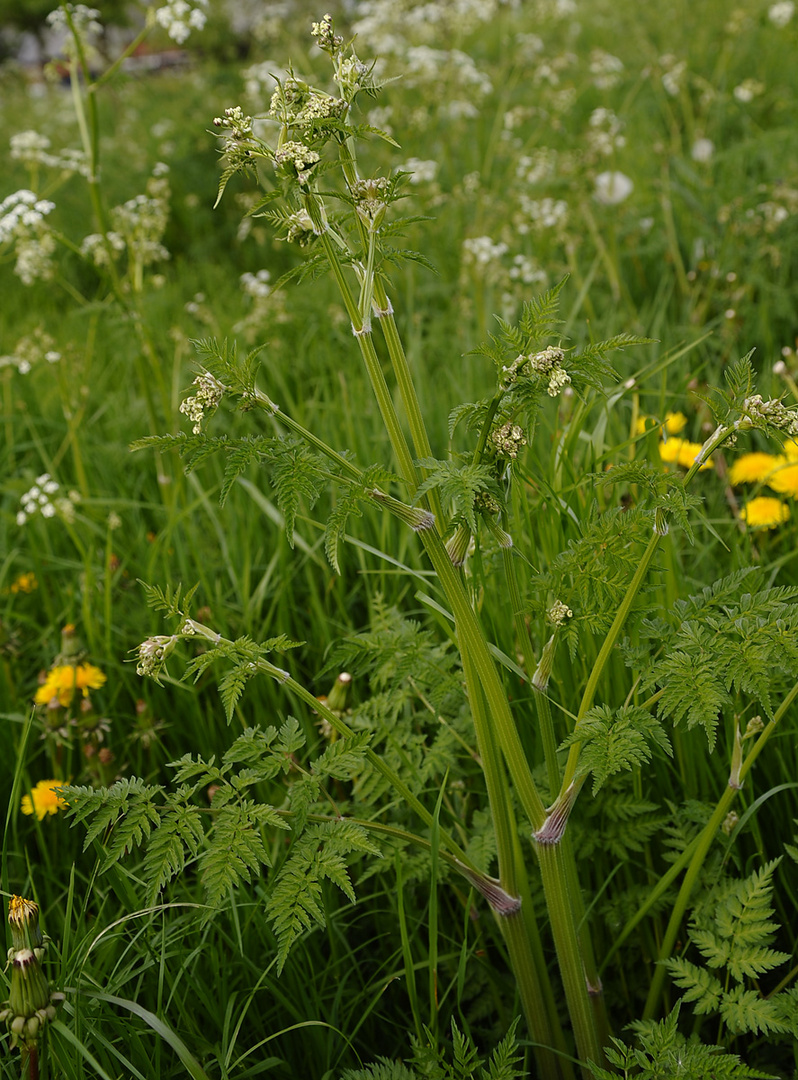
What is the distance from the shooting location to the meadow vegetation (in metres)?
1.09

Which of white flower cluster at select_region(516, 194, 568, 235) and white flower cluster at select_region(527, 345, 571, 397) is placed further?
white flower cluster at select_region(516, 194, 568, 235)

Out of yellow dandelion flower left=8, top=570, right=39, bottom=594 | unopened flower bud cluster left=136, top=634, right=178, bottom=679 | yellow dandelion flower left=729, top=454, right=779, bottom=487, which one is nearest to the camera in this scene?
unopened flower bud cluster left=136, top=634, right=178, bottom=679

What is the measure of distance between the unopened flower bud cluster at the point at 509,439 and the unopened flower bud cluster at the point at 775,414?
269 mm

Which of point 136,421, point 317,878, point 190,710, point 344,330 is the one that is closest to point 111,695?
point 190,710

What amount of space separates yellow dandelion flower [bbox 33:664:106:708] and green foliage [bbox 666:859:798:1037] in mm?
1290

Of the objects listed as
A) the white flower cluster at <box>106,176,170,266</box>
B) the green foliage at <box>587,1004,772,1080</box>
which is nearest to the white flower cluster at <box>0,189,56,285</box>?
the white flower cluster at <box>106,176,170,266</box>

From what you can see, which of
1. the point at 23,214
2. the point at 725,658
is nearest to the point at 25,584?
the point at 23,214

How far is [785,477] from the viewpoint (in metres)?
2.04

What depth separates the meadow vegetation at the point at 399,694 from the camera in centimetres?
109

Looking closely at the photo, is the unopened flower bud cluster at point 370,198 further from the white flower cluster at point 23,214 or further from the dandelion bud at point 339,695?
the white flower cluster at point 23,214

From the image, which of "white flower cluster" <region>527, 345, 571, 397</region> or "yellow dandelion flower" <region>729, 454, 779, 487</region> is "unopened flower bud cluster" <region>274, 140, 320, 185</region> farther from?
"yellow dandelion flower" <region>729, 454, 779, 487</region>

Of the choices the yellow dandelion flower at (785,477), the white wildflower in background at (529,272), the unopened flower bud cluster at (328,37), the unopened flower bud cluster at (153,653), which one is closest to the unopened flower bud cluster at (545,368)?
the unopened flower bud cluster at (328,37)

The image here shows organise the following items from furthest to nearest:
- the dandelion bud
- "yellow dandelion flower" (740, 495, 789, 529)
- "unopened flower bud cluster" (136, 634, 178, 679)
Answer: "yellow dandelion flower" (740, 495, 789, 529) < the dandelion bud < "unopened flower bud cluster" (136, 634, 178, 679)

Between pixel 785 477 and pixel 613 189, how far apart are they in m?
2.25
